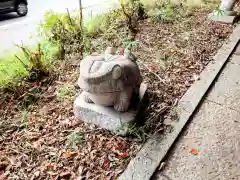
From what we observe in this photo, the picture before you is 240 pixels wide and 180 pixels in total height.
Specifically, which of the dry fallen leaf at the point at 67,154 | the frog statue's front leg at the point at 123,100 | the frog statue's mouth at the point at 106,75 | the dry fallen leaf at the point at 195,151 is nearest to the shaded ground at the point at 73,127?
the dry fallen leaf at the point at 67,154

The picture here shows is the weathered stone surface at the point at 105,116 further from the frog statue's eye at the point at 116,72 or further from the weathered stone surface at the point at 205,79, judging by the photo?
the weathered stone surface at the point at 205,79

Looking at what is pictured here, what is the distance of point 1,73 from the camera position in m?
3.16

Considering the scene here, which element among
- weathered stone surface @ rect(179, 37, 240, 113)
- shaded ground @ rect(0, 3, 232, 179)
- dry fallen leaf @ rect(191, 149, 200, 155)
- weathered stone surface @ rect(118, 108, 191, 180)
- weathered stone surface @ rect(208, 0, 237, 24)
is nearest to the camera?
weathered stone surface @ rect(118, 108, 191, 180)

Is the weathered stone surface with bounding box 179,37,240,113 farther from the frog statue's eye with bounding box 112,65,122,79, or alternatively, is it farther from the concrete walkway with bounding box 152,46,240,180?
the frog statue's eye with bounding box 112,65,122,79

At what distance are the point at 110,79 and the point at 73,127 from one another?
0.76 m

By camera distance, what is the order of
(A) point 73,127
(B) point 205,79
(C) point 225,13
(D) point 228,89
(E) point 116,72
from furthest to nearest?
(C) point 225,13
(B) point 205,79
(D) point 228,89
(A) point 73,127
(E) point 116,72

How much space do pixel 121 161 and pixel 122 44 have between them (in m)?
2.32

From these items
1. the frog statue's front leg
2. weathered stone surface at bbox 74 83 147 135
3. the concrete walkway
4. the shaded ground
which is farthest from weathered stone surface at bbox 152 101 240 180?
the frog statue's front leg

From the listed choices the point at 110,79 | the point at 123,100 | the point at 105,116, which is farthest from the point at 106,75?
the point at 105,116

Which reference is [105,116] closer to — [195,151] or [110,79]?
[110,79]

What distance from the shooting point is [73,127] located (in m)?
2.62

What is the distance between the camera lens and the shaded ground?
2.24 m

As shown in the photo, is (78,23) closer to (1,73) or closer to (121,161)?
(1,73)

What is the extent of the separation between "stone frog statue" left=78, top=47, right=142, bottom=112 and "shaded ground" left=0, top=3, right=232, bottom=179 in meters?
0.37
